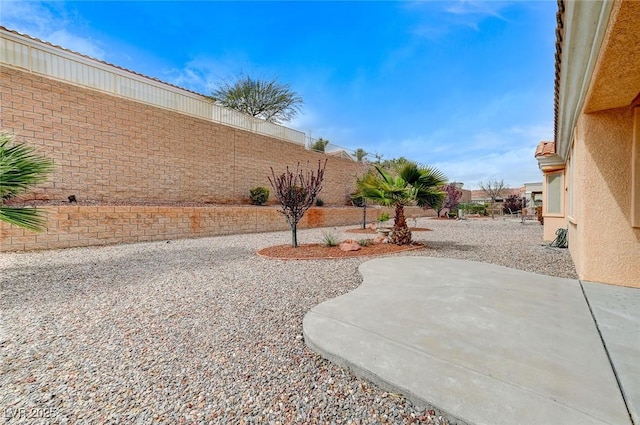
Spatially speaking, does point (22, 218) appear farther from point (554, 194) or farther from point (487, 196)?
point (487, 196)

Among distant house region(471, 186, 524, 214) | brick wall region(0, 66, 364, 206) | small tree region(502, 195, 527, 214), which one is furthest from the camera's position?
distant house region(471, 186, 524, 214)

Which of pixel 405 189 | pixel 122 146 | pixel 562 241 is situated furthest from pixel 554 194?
→ pixel 122 146

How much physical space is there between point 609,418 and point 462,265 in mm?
4376

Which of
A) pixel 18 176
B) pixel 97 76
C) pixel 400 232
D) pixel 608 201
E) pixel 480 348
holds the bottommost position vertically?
pixel 480 348

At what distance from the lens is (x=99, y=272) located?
5574 mm

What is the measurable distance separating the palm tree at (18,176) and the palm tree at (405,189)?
7.62 m

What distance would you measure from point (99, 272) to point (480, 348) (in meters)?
6.55

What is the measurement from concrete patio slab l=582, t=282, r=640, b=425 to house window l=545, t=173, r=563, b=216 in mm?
7003

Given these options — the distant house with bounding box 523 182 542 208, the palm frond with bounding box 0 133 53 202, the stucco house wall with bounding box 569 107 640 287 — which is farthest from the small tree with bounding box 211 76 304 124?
the distant house with bounding box 523 182 542 208

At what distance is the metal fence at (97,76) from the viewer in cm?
912

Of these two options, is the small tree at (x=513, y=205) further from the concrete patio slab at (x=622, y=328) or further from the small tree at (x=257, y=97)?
the concrete patio slab at (x=622, y=328)

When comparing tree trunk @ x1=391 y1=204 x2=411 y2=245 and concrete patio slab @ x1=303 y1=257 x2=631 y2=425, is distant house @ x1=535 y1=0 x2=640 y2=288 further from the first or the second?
tree trunk @ x1=391 y1=204 x2=411 y2=245

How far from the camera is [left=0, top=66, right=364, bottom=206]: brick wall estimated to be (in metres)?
8.94

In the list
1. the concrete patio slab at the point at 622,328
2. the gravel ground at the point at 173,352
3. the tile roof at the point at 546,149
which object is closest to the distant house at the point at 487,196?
the tile roof at the point at 546,149
